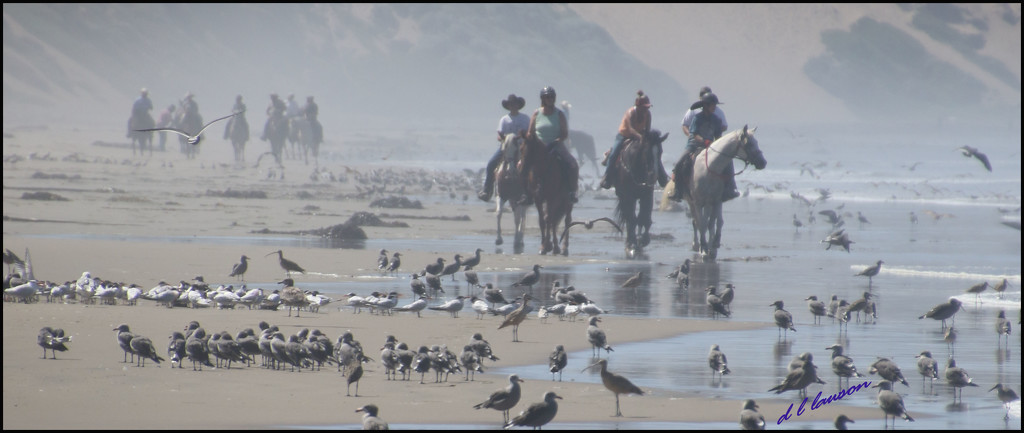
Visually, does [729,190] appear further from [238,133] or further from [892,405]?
[238,133]

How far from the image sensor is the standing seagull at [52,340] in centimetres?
1016

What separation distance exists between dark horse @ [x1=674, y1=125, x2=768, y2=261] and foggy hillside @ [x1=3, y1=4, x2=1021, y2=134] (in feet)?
238

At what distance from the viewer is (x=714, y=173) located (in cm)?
1933

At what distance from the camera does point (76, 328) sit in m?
11.5

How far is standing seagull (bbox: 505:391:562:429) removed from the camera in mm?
8039

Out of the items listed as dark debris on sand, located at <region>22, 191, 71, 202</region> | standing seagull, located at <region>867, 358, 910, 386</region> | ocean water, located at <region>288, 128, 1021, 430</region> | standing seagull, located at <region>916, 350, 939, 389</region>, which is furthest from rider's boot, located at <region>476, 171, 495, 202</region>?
standing seagull, located at <region>867, 358, 910, 386</region>

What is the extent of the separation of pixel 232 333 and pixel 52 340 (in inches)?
73.3

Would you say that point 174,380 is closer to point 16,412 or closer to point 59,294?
point 16,412

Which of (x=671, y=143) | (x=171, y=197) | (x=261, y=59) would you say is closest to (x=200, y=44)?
(x=261, y=59)

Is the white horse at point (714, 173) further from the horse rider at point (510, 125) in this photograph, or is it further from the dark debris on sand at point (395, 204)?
the dark debris on sand at point (395, 204)

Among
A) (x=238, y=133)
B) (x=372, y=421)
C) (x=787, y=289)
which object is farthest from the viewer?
(x=238, y=133)

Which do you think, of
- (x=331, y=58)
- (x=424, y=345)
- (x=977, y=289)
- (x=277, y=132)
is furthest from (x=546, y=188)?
(x=331, y=58)

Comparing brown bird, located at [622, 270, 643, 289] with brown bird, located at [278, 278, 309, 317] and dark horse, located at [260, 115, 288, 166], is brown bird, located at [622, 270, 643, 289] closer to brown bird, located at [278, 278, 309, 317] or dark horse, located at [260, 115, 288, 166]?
brown bird, located at [278, 278, 309, 317]

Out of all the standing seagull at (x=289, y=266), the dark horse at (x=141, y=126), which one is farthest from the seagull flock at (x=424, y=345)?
the dark horse at (x=141, y=126)
